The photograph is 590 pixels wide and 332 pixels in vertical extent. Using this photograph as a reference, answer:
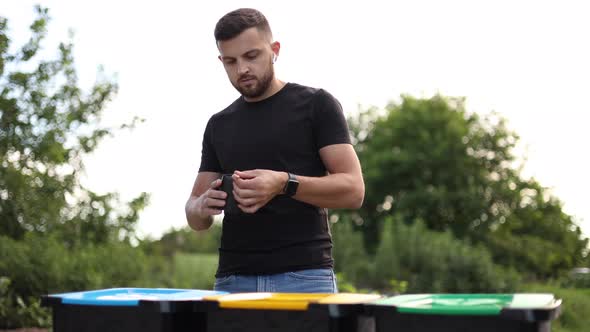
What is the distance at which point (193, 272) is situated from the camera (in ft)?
40.1

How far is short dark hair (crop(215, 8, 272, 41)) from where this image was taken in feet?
8.96

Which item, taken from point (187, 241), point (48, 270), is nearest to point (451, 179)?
point (187, 241)

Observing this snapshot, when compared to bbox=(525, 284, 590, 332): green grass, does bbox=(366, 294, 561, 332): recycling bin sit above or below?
above

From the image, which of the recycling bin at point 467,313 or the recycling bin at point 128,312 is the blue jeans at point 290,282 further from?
the recycling bin at point 467,313

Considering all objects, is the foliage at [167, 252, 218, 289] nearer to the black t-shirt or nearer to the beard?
the black t-shirt

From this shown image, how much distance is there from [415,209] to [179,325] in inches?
935

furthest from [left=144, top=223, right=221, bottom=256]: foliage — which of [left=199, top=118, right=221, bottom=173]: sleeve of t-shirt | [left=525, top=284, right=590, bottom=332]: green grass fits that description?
[left=199, top=118, right=221, bottom=173]: sleeve of t-shirt

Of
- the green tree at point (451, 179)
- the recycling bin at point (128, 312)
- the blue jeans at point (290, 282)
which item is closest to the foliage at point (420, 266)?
the green tree at point (451, 179)

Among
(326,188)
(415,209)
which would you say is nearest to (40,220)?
(326,188)

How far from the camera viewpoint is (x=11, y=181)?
6.05 m

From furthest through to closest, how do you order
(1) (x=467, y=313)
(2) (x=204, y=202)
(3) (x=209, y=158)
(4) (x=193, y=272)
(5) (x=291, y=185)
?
(4) (x=193, y=272), (3) (x=209, y=158), (2) (x=204, y=202), (5) (x=291, y=185), (1) (x=467, y=313)

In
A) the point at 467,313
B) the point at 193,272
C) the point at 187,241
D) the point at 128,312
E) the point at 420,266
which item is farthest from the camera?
the point at 187,241

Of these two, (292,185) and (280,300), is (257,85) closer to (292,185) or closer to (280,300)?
(292,185)

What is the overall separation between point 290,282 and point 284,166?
0.42m
